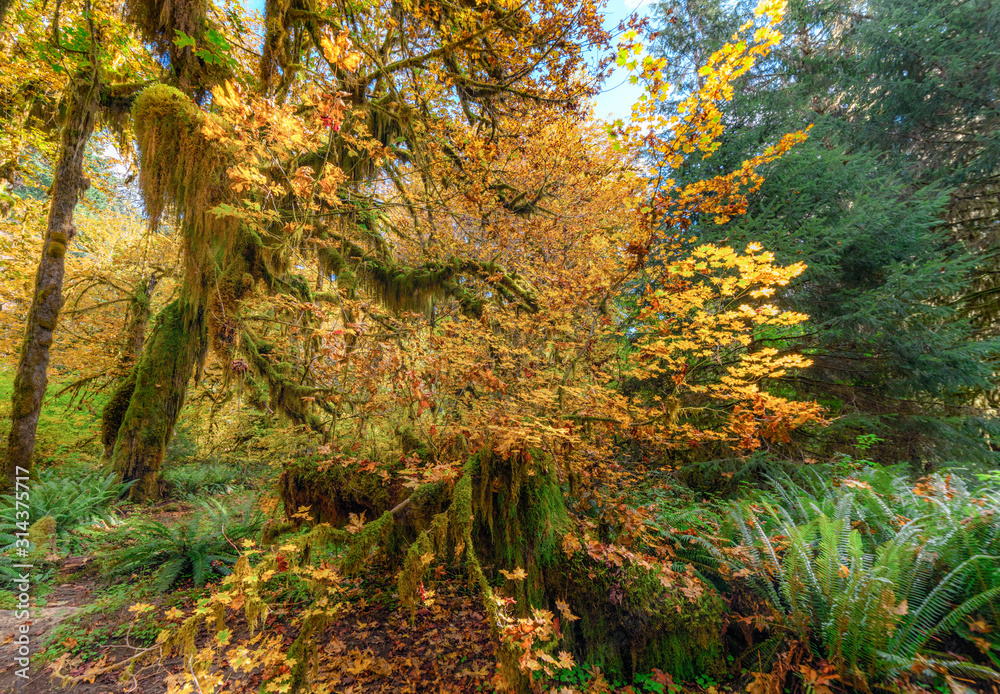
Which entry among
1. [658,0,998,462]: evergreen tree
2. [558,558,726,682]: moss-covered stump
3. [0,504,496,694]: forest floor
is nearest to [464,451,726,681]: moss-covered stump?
[558,558,726,682]: moss-covered stump

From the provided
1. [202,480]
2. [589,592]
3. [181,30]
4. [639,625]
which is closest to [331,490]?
[589,592]

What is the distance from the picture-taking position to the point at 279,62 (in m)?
4.74

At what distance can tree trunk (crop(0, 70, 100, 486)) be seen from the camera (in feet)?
15.6

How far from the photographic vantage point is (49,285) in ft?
16.1

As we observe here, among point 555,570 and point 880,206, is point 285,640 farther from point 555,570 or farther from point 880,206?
point 880,206

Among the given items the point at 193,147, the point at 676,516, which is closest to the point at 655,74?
the point at 676,516

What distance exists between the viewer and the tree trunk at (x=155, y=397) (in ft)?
18.3

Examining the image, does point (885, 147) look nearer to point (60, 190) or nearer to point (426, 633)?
point (426, 633)

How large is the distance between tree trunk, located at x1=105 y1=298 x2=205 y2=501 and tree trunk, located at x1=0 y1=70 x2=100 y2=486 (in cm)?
91

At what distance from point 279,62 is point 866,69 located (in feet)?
35.5

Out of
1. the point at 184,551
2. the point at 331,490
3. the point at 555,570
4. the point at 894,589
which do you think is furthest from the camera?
the point at 184,551

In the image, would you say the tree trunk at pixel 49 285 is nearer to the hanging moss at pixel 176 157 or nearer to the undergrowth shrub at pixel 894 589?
the hanging moss at pixel 176 157

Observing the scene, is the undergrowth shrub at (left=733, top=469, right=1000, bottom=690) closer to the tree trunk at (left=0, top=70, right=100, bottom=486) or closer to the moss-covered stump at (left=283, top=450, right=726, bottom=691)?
the moss-covered stump at (left=283, top=450, right=726, bottom=691)

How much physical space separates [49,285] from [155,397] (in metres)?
1.91
